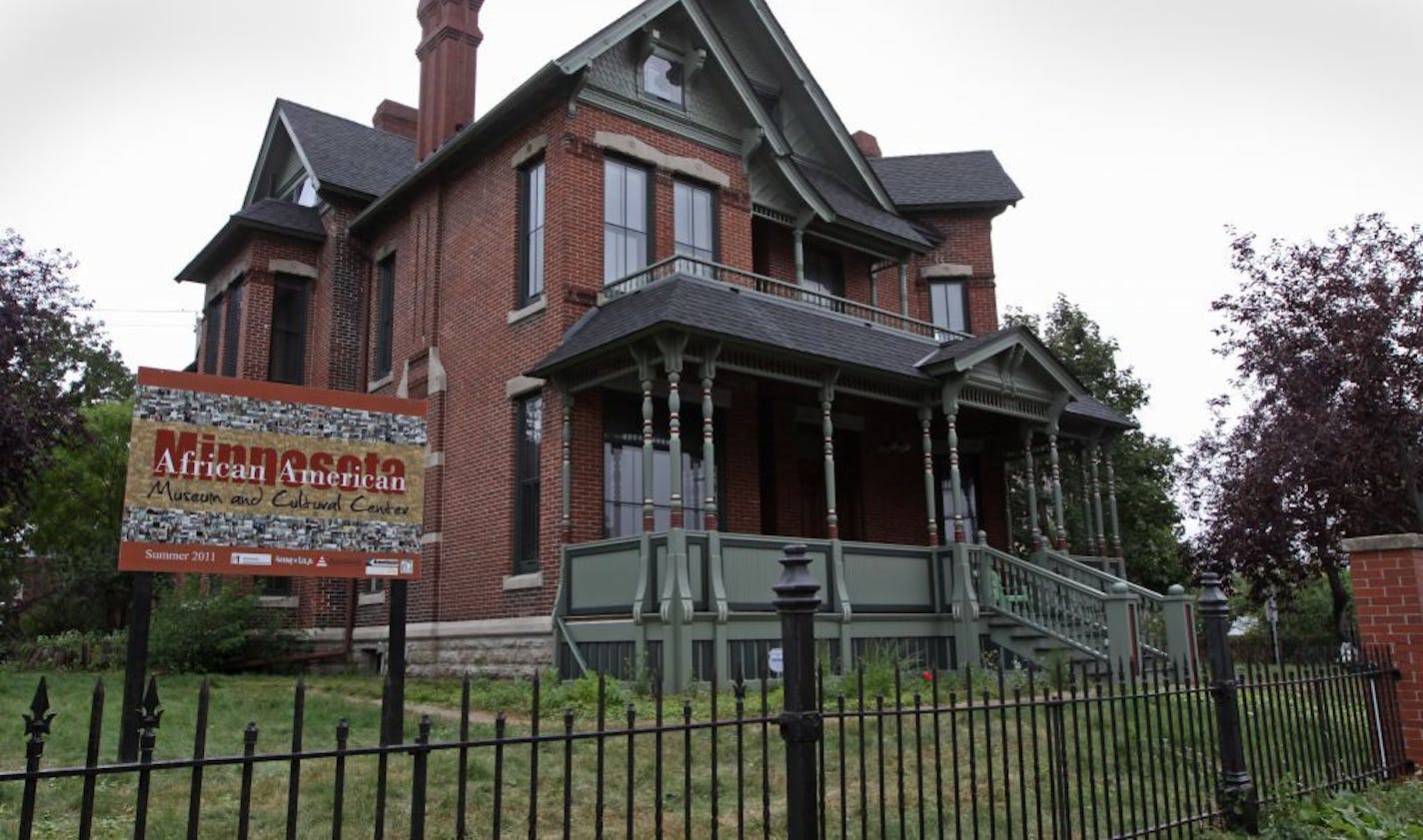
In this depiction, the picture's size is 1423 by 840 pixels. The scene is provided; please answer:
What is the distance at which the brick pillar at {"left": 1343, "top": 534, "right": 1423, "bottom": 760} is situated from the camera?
8945 millimetres

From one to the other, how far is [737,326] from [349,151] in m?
13.2

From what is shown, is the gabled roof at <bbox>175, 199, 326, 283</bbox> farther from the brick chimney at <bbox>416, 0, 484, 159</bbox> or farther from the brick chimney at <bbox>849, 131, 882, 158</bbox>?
the brick chimney at <bbox>849, 131, 882, 158</bbox>

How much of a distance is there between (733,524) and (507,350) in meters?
4.23

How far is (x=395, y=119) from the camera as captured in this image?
27.9 metres

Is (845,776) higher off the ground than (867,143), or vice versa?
(867,143)

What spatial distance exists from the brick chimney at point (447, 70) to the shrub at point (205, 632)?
8.71 metres

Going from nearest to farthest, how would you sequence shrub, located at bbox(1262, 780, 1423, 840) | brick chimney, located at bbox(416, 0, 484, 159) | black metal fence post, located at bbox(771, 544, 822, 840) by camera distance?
black metal fence post, located at bbox(771, 544, 822, 840), shrub, located at bbox(1262, 780, 1423, 840), brick chimney, located at bbox(416, 0, 484, 159)

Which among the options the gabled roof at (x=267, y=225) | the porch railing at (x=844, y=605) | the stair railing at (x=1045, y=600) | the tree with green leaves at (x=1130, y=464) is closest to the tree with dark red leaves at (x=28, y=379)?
the gabled roof at (x=267, y=225)

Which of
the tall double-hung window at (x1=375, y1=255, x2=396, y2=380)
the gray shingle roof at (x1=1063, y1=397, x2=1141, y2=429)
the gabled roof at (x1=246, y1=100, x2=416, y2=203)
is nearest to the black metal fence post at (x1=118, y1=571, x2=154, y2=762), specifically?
the tall double-hung window at (x1=375, y1=255, x2=396, y2=380)

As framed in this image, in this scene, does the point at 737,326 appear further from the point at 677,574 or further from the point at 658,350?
the point at 677,574

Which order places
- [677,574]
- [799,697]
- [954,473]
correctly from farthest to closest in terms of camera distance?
[954,473] → [677,574] → [799,697]

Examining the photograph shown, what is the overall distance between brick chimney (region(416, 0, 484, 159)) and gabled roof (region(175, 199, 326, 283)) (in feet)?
9.28

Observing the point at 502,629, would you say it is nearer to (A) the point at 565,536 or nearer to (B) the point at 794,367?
(A) the point at 565,536

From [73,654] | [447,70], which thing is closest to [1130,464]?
[447,70]
